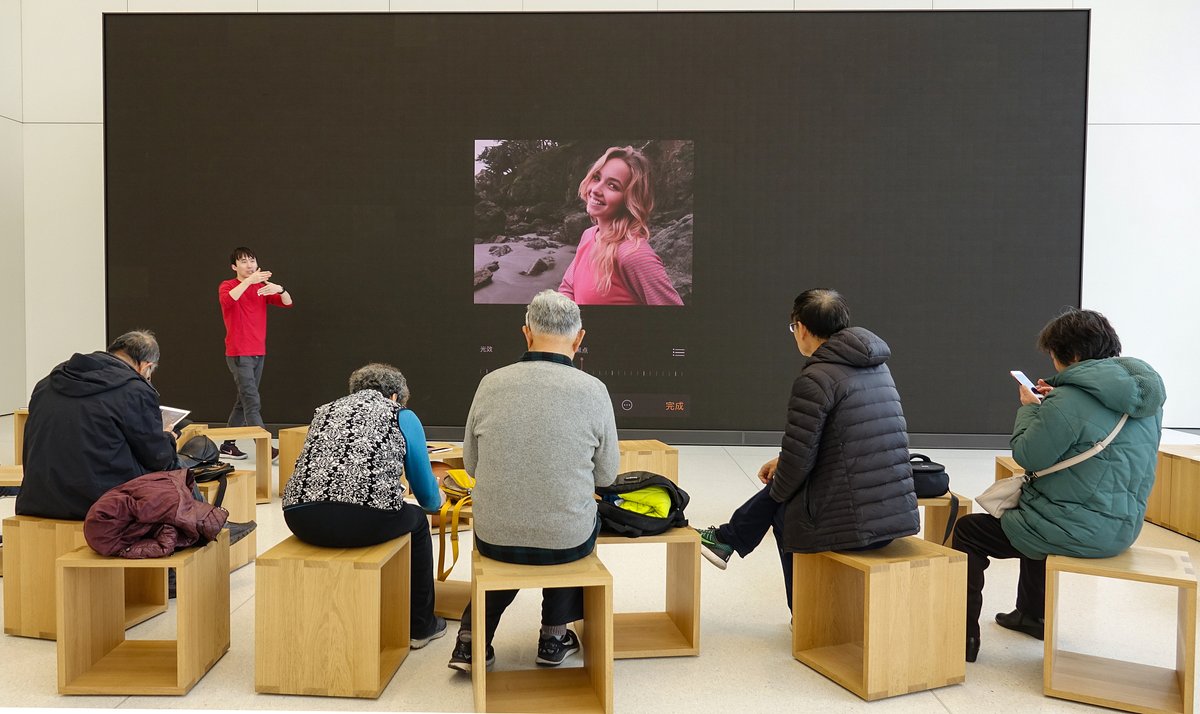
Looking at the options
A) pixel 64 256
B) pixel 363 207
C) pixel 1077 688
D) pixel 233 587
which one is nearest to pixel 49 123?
pixel 64 256

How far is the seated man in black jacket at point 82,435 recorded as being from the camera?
294cm

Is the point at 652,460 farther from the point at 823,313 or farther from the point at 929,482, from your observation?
the point at 823,313

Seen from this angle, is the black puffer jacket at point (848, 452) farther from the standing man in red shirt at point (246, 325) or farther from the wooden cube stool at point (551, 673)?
the standing man in red shirt at point (246, 325)

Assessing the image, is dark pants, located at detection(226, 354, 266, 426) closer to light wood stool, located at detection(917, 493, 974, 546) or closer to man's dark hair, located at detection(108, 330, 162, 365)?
man's dark hair, located at detection(108, 330, 162, 365)

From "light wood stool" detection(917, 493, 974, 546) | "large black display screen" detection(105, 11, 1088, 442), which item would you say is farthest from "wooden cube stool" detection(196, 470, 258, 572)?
"large black display screen" detection(105, 11, 1088, 442)

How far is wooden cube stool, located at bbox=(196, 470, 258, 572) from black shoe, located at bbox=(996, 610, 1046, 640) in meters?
3.08

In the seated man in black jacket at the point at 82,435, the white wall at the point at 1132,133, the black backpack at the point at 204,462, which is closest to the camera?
the seated man in black jacket at the point at 82,435

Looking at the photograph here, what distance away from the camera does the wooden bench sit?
15.1 ft

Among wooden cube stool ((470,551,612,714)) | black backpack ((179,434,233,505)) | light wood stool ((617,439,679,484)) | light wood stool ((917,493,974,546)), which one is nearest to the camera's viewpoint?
wooden cube stool ((470,551,612,714))

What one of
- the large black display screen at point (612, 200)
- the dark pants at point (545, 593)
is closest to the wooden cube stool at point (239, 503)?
the dark pants at point (545, 593)

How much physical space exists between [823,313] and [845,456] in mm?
501

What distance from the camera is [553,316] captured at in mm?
2605

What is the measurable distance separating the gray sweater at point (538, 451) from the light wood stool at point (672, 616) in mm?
371

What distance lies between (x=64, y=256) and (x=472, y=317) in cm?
386
